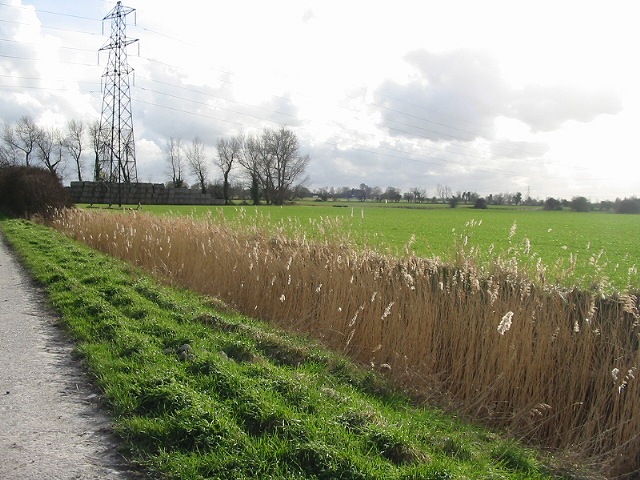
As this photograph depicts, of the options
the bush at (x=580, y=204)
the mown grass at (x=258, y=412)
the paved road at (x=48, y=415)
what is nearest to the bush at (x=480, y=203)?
the bush at (x=580, y=204)

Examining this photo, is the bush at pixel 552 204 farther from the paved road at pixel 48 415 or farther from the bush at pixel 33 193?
the paved road at pixel 48 415

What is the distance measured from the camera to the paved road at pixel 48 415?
347 cm

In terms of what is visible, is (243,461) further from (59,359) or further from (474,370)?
(474,370)

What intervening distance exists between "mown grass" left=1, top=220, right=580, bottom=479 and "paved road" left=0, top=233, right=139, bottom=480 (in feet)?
0.56

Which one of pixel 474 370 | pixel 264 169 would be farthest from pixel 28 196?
pixel 264 169

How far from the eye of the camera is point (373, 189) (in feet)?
222

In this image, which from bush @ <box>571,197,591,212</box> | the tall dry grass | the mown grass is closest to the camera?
the mown grass

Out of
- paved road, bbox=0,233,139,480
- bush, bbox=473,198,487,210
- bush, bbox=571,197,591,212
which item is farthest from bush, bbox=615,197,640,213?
paved road, bbox=0,233,139,480

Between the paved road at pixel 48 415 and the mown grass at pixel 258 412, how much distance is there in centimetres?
17

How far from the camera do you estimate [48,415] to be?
14.0ft

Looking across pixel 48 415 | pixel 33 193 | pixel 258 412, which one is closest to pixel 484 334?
pixel 258 412

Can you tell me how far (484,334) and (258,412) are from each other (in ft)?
11.0

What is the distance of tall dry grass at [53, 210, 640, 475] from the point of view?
5.54 m

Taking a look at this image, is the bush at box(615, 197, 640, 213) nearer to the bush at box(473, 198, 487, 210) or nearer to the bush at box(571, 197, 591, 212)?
the bush at box(571, 197, 591, 212)
